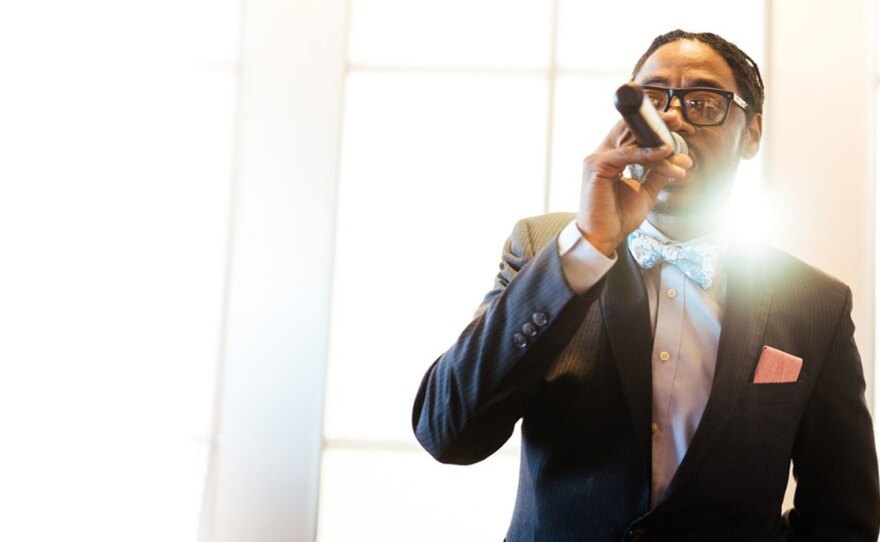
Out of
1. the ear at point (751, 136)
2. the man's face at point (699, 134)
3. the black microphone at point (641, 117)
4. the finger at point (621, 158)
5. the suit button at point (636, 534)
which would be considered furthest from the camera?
the ear at point (751, 136)

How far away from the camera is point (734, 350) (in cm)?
119

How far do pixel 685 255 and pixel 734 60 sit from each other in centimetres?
29

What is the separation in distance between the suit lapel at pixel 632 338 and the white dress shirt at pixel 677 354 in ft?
0.11

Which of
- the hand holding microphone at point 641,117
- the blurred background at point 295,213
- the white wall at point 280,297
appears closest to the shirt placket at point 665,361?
the hand holding microphone at point 641,117

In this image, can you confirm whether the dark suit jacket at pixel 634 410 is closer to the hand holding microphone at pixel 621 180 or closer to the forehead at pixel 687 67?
the hand holding microphone at pixel 621 180

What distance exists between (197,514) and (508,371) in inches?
45.2

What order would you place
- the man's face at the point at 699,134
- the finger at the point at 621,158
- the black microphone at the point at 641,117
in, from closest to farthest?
the black microphone at the point at 641,117 → the finger at the point at 621,158 → the man's face at the point at 699,134

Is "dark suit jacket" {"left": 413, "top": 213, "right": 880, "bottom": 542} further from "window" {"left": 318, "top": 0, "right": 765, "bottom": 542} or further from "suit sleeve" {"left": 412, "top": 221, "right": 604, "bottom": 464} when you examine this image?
"window" {"left": 318, "top": 0, "right": 765, "bottom": 542}

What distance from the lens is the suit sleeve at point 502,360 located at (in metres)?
1.04

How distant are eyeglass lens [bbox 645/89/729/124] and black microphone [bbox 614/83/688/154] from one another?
222mm

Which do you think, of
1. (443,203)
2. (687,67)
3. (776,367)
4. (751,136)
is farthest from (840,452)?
(443,203)

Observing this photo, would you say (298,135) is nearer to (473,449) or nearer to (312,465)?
(312,465)

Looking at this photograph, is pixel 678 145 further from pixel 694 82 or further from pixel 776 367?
pixel 776 367

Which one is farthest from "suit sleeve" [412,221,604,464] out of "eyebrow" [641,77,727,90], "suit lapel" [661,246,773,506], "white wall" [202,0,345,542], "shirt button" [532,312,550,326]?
"white wall" [202,0,345,542]
